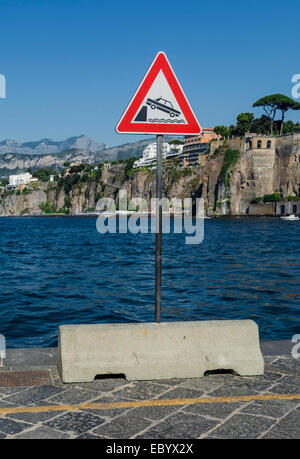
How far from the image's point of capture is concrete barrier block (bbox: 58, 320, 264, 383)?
573 cm

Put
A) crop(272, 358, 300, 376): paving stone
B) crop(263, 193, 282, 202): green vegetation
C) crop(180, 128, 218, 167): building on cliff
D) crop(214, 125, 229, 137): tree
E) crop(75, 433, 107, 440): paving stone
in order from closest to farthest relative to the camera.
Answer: crop(75, 433, 107, 440): paving stone, crop(272, 358, 300, 376): paving stone, crop(263, 193, 282, 202): green vegetation, crop(214, 125, 229, 137): tree, crop(180, 128, 218, 167): building on cliff

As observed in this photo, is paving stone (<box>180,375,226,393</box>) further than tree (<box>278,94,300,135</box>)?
No

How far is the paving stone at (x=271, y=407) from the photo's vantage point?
15.8 ft

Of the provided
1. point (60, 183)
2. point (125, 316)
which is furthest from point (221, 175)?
point (125, 316)

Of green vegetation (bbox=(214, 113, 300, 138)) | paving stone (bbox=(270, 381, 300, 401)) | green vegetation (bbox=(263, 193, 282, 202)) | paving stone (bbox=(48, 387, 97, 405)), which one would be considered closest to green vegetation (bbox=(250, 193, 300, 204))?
green vegetation (bbox=(263, 193, 282, 202))

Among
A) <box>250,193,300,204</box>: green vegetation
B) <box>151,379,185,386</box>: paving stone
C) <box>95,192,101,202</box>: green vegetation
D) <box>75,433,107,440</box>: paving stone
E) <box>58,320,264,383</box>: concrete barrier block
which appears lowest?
<box>151,379,185,386</box>: paving stone

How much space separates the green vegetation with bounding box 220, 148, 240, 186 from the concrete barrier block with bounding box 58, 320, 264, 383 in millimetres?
112424

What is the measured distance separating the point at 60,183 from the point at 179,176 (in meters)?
73.5

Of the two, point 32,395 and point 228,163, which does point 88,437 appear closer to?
point 32,395

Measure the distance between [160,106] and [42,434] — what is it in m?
3.52

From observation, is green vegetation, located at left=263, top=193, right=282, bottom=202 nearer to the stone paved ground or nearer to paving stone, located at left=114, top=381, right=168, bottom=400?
the stone paved ground

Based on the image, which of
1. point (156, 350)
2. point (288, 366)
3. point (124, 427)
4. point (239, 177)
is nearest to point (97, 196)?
Result: point (239, 177)

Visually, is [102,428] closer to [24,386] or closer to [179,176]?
[24,386]

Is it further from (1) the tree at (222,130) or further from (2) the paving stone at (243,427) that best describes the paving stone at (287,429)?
(1) the tree at (222,130)
